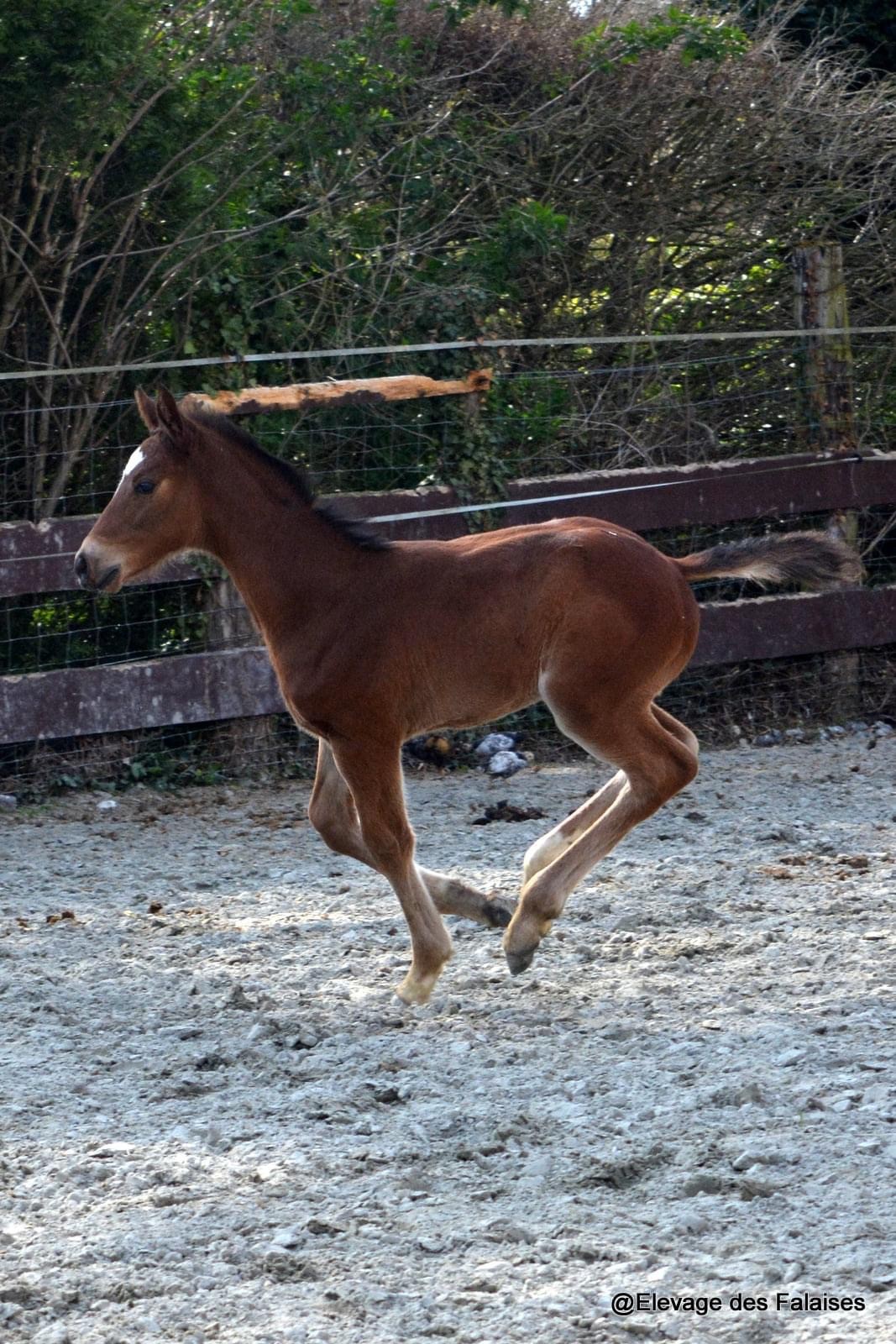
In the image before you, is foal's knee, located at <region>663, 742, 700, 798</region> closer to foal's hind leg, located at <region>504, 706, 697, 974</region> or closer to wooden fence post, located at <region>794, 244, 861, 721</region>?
foal's hind leg, located at <region>504, 706, 697, 974</region>

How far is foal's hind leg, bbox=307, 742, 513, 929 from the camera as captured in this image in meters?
4.62

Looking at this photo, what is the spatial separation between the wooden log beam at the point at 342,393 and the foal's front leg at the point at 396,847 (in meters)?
3.46

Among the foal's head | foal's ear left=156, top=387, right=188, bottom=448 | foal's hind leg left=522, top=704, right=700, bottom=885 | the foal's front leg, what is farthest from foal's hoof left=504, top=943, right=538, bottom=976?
foal's ear left=156, top=387, right=188, bottom=448

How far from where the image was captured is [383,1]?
8594 millimetres

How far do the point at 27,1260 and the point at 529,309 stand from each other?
733 centimetres

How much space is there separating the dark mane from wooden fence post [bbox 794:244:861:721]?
497 centimetres

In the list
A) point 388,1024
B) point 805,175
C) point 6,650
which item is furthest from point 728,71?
point 388,1024

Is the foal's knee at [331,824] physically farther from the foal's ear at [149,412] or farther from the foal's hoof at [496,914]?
the foal's ear at [149,412]

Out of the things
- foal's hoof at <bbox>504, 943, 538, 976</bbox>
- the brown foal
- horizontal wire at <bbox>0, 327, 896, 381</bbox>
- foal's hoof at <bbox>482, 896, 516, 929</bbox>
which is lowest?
foal's hoof at <bbox>504, 943, 538, 976</bbox>

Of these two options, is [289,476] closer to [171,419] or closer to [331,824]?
[171,419]

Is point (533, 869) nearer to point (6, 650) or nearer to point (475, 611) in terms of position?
point (475, 611)

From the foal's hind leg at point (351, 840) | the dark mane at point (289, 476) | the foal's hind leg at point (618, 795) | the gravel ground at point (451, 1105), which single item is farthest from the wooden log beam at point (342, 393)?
the foal's hind leg at point (618, 795)

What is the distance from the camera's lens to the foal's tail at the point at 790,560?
4.93 m

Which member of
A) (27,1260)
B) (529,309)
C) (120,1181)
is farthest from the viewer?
(529,309)
